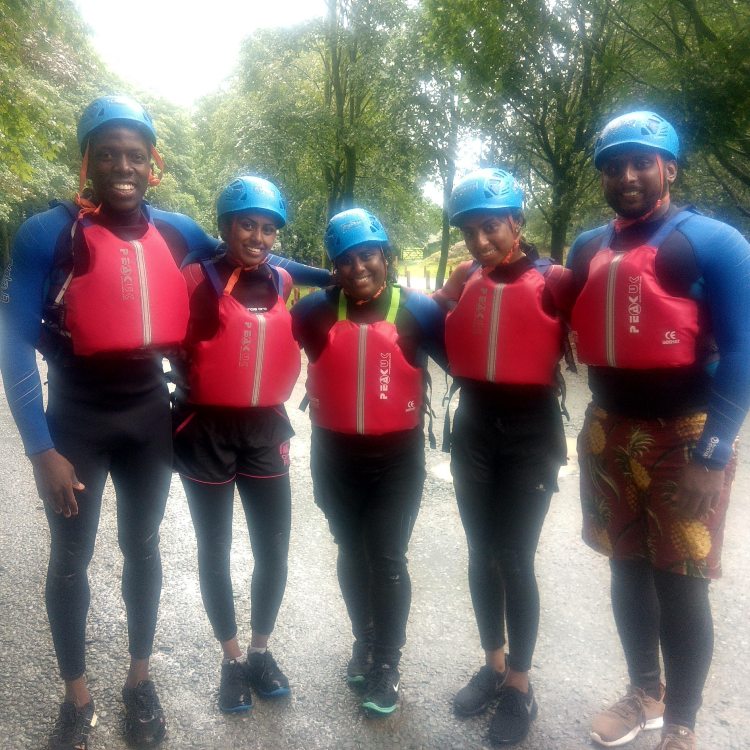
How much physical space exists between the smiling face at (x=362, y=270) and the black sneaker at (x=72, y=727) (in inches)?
83.4

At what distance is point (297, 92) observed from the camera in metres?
21.0

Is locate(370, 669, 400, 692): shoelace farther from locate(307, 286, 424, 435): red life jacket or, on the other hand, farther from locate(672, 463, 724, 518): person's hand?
locate(672, 463, 724, 518): person's hand

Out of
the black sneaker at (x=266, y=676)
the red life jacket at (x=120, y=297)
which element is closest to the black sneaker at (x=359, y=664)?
the black sneaker at (x=266, y=676)

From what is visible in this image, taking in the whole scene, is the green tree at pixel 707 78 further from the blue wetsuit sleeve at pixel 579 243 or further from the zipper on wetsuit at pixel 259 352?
the zipper on wetsuit at pixel 259 352

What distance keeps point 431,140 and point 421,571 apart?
61.2ft

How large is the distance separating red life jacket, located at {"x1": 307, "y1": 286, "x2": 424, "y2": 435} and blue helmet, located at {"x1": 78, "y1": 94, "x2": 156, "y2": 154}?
1128mm

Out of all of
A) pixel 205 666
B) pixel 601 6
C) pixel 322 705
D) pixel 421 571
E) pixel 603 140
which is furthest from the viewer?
pixel 601 6

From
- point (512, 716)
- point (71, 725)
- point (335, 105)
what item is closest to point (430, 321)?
point (512, 716)

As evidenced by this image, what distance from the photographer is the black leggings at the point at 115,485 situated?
101 inches

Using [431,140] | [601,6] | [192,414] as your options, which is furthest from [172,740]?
[431,140]

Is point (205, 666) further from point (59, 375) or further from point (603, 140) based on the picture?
point (603, 140)

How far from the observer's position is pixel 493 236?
2666 millimetres

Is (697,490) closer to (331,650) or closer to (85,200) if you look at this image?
(331,650)

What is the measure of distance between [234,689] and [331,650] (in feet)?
1.89
